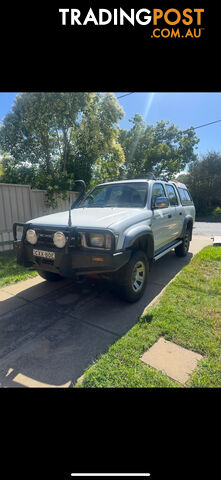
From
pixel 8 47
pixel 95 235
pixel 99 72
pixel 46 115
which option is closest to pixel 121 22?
pixel 99 72

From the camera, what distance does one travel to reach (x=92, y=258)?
2582 mm

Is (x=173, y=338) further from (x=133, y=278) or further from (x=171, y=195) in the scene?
(x=171, y=195)

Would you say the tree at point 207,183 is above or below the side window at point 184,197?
above

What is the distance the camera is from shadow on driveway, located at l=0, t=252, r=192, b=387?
198 cm

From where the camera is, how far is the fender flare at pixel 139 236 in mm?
2785

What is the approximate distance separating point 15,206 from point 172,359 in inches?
244

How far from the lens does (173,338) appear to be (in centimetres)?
242

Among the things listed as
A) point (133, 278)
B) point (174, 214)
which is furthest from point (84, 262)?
point (174, 214)

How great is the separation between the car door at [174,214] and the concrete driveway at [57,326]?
1149mm

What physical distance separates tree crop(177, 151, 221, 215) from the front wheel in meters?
23.1

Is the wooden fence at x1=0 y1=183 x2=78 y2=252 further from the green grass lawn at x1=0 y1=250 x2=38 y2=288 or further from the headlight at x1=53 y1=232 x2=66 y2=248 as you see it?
the headlight at x1=53 y1=232 x2=66 y2=248

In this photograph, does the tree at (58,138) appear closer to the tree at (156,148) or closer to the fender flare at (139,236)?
the fender flare at (139,236)

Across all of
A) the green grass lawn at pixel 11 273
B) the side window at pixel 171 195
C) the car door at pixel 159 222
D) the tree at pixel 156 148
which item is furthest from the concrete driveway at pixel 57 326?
the tree at pixel 156 148
